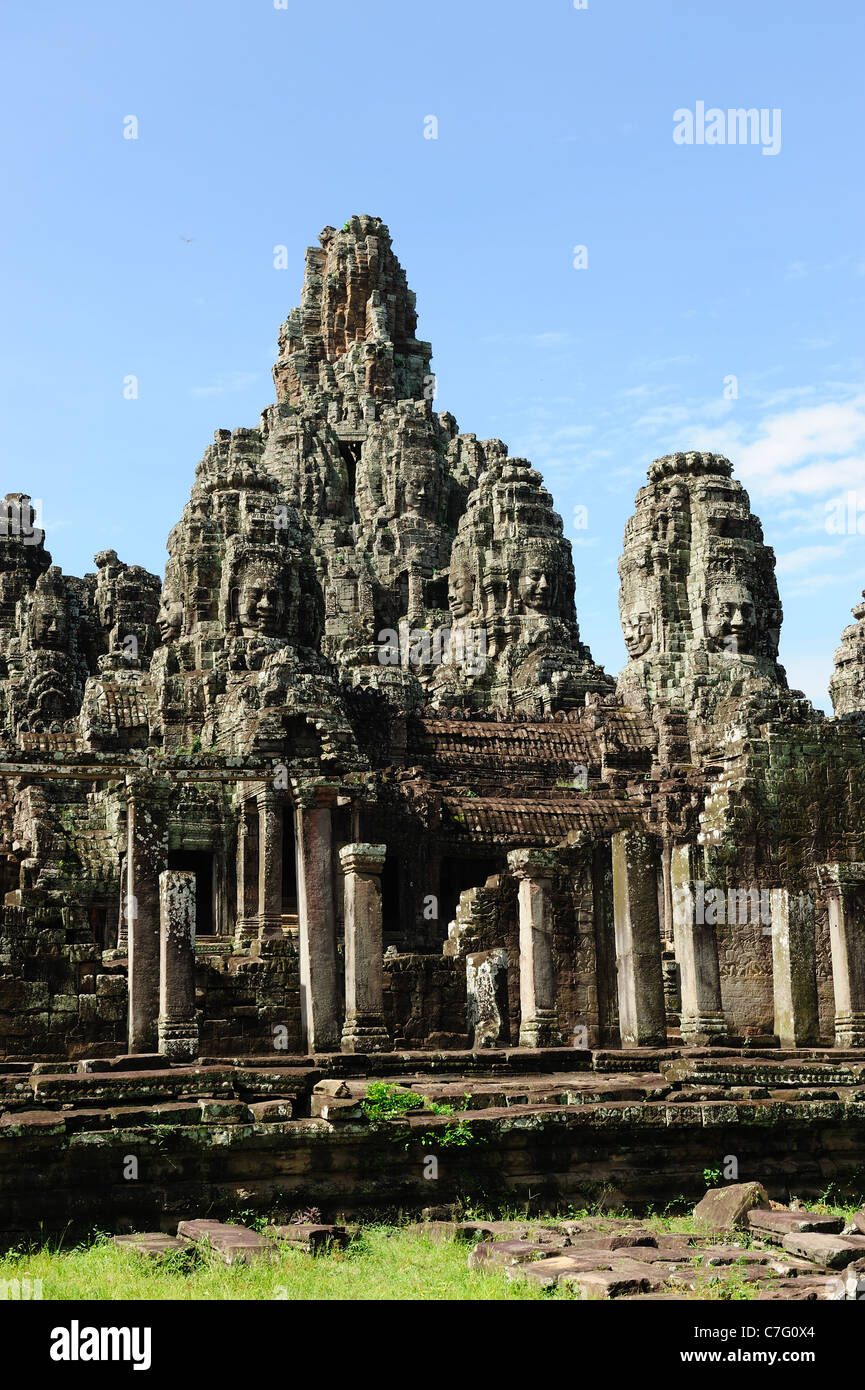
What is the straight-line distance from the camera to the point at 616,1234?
1113cm

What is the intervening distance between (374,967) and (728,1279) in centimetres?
802

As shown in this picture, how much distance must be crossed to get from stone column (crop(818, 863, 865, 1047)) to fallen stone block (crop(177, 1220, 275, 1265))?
9.08 m

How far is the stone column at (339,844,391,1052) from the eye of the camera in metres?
16.9

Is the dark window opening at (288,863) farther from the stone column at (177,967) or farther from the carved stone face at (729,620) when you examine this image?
the carved stone face at (729,620)

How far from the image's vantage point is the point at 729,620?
42844 mm

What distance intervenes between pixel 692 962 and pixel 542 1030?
181 centimetres

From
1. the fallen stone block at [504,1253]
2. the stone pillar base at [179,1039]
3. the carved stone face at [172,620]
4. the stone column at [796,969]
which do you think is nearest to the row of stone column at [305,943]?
the stone pillar base at [179,1039]

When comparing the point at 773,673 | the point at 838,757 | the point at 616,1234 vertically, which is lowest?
the point at 616,1234

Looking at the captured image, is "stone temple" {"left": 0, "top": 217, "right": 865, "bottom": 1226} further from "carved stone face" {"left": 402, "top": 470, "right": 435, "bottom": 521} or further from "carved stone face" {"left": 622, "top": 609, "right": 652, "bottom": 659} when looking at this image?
"carved stone face" {"left": 402, "top": 470, "right": 435, "bottom": 521}

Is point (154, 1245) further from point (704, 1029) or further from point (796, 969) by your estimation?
point (796, 969)

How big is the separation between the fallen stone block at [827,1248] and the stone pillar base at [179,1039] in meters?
7.24

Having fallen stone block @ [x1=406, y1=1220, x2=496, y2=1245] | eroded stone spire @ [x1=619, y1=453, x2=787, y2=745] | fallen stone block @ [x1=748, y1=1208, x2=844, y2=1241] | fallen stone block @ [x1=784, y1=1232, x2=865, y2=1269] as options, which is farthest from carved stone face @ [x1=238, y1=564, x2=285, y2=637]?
fallen stone block @ [x1=784, y1=1232, x2=865, y2=1269]
